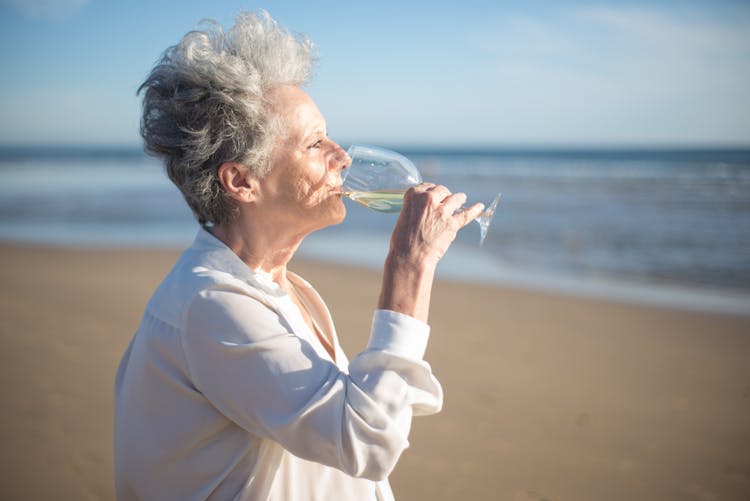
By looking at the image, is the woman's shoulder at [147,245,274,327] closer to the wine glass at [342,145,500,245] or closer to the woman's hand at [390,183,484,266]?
the woman's hand at [390,183,484,266]

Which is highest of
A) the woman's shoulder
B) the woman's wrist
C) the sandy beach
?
the woman's wrist

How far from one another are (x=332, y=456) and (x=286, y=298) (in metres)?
0.53

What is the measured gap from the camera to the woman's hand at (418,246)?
1.69 metres

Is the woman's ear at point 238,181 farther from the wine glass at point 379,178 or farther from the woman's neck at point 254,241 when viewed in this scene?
the wine glass at point 379,178

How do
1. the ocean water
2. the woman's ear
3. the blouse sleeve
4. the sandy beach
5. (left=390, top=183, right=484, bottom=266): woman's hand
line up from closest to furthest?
the blouse sleeve → (left=390, top=183, right=484, bottom=266): woman's hand → the woman's ear → the sandy beach → the ocean water

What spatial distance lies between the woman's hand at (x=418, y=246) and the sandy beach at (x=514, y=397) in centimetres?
277

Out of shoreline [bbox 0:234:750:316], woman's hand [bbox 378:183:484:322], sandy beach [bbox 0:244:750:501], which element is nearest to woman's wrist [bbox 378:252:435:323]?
woman's hand [bbox 378:183:484:322]

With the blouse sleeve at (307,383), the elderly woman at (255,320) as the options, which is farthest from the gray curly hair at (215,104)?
the blouse sleeve at (307,383)

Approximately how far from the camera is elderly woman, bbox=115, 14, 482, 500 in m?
1.54

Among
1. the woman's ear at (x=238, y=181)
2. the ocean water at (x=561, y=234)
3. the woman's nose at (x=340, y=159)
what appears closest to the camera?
the woman's ear at (x=238, y=181)

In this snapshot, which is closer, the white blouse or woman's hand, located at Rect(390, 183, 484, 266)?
the white blouse

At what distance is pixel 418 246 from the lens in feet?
5.65

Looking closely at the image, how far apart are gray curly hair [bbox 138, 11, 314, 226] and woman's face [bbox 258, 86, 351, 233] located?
0.13 ft

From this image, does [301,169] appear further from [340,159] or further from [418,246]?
[418,246]
